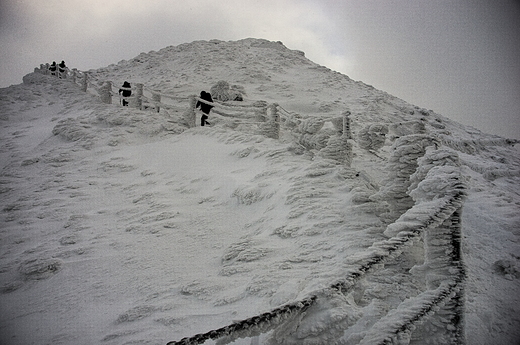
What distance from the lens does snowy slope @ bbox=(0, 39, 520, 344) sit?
282 cm

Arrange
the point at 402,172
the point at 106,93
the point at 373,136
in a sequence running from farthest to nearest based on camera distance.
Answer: the point at 106,93 < the point at 373,136 < the point at 402,172

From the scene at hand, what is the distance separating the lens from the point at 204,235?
459 cm

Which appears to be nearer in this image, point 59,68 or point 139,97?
point 139,97

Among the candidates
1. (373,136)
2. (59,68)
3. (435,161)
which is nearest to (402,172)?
(435,161)

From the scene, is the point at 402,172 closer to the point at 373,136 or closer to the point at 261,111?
the point at 373,136

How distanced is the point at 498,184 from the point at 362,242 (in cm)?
382

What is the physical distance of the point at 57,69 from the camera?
19734 millimetres

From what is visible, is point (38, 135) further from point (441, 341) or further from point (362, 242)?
point (441, 341)

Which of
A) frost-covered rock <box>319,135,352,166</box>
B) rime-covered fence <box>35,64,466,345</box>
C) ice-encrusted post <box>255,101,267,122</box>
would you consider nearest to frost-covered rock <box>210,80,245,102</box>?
ice-encrusted post <box>255,101,267,122</box>

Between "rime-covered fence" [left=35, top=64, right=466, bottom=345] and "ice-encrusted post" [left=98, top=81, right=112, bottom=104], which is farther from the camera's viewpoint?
"ice-encrusted post" [left=98, top=81, right=112, bottom=104]

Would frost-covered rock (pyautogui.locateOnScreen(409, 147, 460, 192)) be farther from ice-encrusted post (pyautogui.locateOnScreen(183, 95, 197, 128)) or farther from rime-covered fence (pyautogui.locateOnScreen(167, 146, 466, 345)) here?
ice-encrusted post (pyautogui.locateOnScreen(183, 95, 197, 128))

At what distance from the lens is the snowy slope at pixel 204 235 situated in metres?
2.82

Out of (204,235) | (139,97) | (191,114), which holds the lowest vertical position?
(204,235)

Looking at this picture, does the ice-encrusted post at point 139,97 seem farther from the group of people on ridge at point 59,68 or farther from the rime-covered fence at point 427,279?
the rime-covered fence at point 427,279
